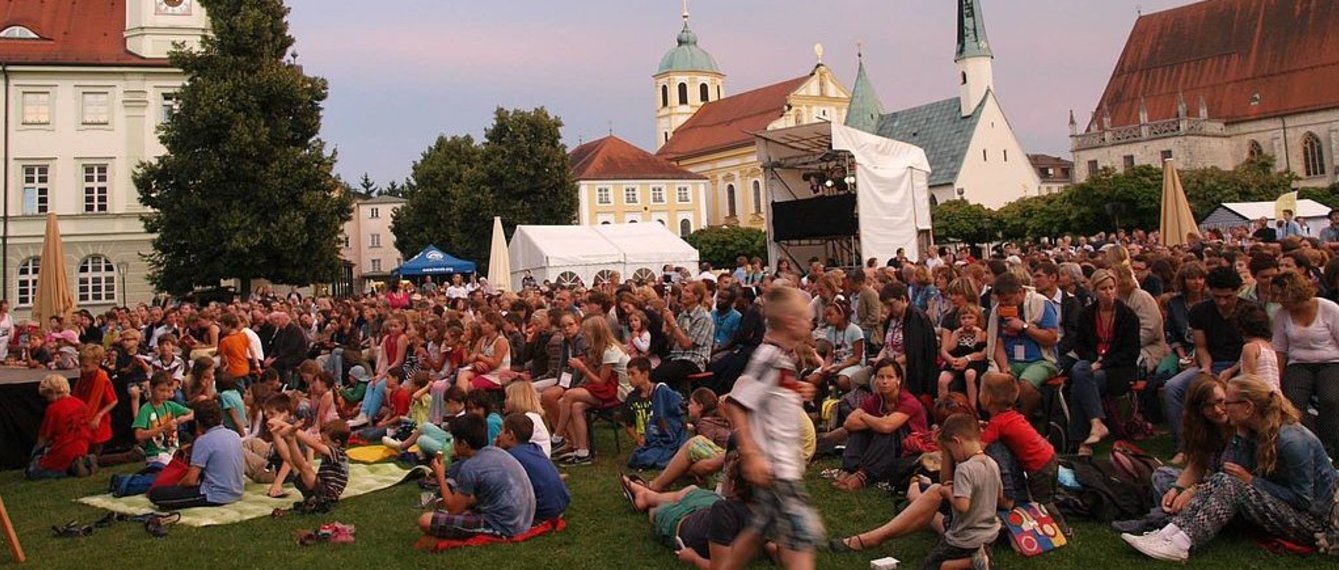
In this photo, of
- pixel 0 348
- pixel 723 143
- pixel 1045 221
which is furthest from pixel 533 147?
pixel 723 143

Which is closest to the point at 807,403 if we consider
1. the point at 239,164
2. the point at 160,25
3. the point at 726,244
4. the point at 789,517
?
the point at 789,517

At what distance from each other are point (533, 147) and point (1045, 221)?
84.8 feet

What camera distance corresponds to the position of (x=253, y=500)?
8.91m

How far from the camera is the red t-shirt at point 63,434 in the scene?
1080 centimetres

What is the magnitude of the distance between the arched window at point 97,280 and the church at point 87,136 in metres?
0.04

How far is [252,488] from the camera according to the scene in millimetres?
9500

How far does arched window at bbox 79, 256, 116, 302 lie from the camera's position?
42.0 metres

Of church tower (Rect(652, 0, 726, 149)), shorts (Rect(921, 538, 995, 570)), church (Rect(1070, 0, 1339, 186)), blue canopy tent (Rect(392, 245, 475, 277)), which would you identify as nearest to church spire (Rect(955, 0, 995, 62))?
church (Rect(1070, 0, 1339, 186))

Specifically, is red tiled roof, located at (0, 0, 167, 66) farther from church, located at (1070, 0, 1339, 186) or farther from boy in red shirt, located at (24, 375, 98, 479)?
church, located at (1070, 0, 1339, 186)

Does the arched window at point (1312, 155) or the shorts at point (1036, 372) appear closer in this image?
the shorts at point (1036, 372)

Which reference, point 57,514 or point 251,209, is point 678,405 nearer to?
point 57,514

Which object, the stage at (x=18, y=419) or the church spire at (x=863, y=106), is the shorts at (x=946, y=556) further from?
the church spire at (x=863, y=106)

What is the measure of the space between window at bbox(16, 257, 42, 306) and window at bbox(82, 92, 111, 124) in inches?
245

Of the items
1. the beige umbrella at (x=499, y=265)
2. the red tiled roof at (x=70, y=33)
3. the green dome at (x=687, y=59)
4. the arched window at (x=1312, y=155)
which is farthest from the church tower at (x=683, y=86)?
the beige umbrella at (x=499, y=265)
